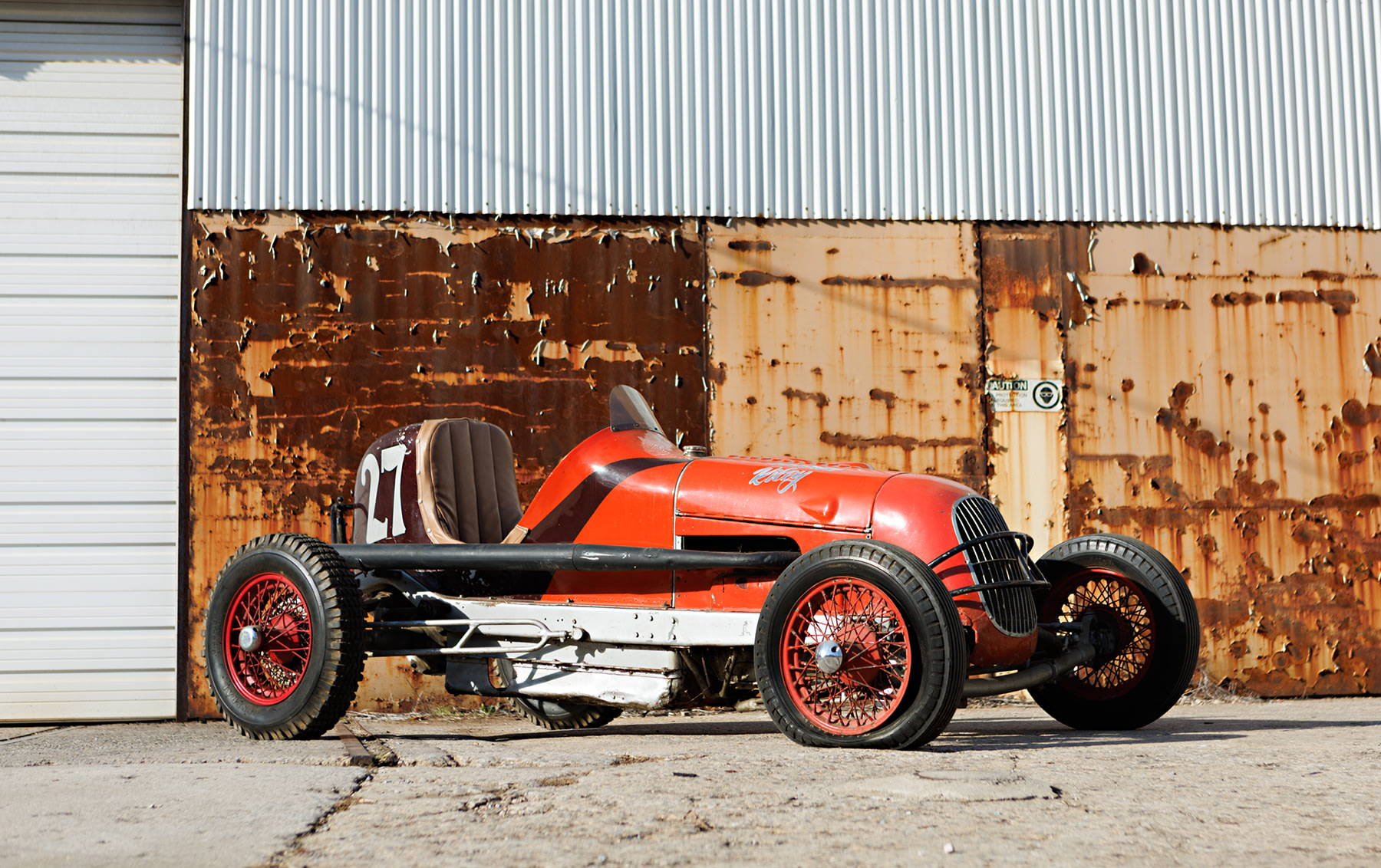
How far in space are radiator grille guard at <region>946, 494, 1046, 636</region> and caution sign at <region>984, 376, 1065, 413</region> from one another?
3300mm

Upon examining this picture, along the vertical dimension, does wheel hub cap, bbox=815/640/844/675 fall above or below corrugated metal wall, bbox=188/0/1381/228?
below

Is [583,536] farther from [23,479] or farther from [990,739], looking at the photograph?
[23,479]

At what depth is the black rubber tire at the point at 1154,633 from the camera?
5477 mm

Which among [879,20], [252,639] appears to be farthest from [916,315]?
[252,639]

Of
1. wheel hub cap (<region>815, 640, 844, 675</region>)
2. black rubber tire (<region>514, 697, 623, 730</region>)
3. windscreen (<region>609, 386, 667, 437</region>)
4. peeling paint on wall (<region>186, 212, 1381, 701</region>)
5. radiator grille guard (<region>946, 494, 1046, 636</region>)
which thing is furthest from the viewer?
peeling paint on wall (<region>186, 212, 1381, 701</region>)

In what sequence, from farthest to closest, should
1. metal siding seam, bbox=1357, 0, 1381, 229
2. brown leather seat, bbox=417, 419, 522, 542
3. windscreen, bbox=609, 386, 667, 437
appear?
metal siding seam, bbox=1357, 0, 1381, 229, brown leather seat, bbox=417, 419, 522, 542, windscreen, bbox=609, 386, 667, 437

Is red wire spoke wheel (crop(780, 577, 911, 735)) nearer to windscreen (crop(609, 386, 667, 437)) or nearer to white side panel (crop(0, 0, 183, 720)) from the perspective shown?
windscreen (crop(609, 386, 667, 437))

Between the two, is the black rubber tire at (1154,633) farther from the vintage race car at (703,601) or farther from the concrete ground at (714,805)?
the concrete ground at (714,805)

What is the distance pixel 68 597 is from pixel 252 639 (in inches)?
127

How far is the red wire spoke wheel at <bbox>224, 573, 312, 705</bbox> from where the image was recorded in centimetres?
559

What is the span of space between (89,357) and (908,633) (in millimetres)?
6342

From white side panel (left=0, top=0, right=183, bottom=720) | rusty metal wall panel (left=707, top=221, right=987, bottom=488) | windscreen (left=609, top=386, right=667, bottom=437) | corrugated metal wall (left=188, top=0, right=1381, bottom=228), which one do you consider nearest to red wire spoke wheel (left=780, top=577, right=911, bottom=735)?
windscreen (left=609, top=386, right=667, bottom=437)

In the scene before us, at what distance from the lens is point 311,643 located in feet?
17.9

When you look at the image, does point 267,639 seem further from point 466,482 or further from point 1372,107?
point 1372,107
